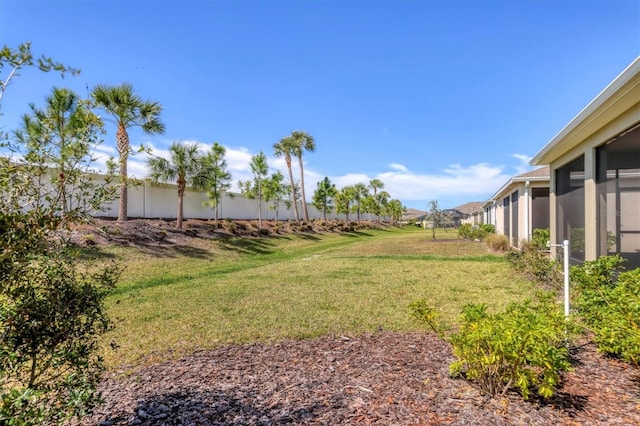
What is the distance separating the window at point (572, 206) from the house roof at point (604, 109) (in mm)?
849

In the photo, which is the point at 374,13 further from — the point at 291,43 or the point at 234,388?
the point at 234,388

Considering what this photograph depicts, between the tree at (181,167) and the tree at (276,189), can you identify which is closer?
the tree at (181,167)

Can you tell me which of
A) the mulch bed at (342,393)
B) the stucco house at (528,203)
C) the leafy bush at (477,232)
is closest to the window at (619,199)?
the mulch bed at (342,393)

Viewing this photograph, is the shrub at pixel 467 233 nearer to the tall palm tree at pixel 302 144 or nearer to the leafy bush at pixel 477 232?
the leafy bush at pixel 477 232

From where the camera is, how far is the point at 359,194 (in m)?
53.8

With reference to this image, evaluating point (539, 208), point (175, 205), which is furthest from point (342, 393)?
point (175, 205)

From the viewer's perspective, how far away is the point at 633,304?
2.99 m

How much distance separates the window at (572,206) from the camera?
8.54 metres

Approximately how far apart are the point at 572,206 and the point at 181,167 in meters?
17.3

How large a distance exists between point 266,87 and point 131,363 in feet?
33.4

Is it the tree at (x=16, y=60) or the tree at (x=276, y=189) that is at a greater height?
the tree at (x=276, y=189)

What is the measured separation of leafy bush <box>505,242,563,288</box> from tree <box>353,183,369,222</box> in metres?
39.6

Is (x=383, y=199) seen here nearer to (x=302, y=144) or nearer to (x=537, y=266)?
(x=302, y=144)

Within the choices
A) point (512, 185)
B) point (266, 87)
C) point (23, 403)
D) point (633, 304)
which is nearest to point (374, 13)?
point (266, 87)
